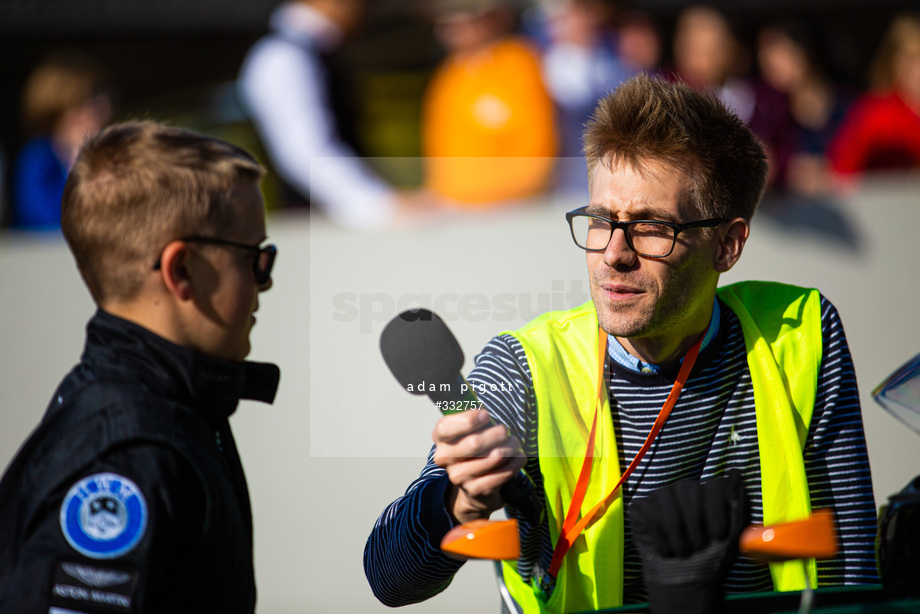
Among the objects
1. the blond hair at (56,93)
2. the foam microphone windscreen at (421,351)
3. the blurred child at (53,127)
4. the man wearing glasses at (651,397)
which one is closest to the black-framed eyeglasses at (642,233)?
the man wearing glasses at (651,397)

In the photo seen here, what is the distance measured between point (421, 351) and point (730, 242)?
89 centimetres

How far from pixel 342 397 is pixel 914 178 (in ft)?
11.0

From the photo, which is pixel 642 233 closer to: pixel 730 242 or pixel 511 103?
pixel 730 242

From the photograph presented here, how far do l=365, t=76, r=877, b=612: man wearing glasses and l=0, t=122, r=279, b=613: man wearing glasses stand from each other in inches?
18.5

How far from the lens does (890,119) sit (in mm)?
4656

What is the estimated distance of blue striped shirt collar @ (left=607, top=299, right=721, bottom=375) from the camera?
6.93ft

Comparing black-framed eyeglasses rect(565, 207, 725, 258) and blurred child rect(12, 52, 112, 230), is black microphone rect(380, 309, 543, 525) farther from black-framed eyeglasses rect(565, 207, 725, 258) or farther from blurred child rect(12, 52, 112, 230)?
blurred child rect(12, 52, 112, 230)

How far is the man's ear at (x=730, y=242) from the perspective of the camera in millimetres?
2125

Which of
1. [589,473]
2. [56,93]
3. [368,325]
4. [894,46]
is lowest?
[589,473]

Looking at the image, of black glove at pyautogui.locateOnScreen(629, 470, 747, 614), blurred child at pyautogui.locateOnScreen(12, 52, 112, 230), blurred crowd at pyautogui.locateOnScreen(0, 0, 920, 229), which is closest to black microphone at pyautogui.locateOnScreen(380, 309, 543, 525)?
black glove at pyautogui.locateOnScreen(629, 470, 747, 614)

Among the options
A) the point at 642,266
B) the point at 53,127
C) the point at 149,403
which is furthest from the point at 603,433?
the point at 53,127

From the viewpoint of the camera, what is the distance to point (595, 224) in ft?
6.64

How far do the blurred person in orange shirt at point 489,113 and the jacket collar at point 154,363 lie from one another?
6.31 feet

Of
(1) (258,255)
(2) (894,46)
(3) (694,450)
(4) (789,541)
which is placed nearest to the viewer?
(4) (789,541)
